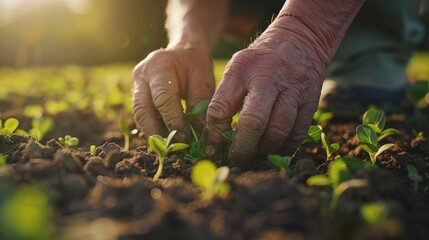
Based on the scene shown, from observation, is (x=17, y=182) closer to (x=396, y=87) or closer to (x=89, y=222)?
(x=89, y=222)

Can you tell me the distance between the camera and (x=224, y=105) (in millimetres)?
1894

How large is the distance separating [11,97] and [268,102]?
3500 millimetres

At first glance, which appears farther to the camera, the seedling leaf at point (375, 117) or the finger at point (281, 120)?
the seedling leaf at point (375, 117)

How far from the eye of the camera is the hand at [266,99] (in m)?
1.83

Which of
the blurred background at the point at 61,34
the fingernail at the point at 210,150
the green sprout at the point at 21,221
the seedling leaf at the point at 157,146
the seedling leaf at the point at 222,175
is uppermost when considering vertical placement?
the green sprout at the point at 21,221

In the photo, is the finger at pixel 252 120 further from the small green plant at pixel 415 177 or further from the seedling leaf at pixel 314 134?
the small green plant at pixel 415 177

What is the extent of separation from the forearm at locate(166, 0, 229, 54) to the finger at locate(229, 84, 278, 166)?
947 millimetres

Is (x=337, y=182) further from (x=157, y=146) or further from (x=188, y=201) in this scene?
(x=157, y=146)

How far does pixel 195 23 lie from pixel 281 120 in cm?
137

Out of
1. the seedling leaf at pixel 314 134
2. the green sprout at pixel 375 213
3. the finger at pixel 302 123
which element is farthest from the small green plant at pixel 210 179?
the seedling leaf at pixel 314 134

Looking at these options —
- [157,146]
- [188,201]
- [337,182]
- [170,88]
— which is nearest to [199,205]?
[188,201]

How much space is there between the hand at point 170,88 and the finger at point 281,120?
1.54ft

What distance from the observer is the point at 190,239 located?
109 cm

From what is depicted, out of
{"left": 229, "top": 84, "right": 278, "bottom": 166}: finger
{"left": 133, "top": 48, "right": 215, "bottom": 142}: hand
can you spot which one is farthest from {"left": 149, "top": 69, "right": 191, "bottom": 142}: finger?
{"left": 229, "top": 84, "right": 278, "bottom": 166}: finger
